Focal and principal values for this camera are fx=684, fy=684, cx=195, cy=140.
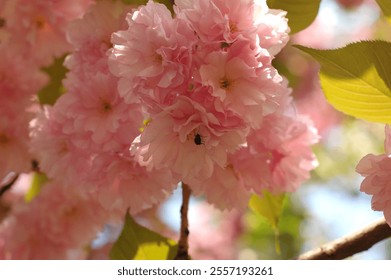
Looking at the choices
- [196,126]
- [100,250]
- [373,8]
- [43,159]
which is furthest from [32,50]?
[373,8]

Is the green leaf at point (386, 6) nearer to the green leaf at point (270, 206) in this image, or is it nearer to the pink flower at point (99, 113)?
the pink flower at point (99, 113)

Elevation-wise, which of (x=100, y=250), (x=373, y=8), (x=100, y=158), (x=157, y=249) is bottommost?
(x=100, y=250)

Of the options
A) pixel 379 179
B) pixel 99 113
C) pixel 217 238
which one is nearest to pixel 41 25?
pixel 99 113

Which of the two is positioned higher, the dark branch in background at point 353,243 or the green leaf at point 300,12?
the green leaf at point 300,12

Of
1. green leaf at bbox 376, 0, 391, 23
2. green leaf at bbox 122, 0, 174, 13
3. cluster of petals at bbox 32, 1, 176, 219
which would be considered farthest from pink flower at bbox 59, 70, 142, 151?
green leaf at bbox 376, 0, 391, 23

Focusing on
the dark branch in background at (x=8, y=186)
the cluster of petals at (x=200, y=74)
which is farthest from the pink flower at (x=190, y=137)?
the dark branch in background at (x=8, y=186)

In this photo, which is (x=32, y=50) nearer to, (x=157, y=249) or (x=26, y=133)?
(x=26, y=133)

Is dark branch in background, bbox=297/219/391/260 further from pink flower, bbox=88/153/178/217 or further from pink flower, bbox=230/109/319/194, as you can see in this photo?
pink flower, bbox=88/153/178/217
